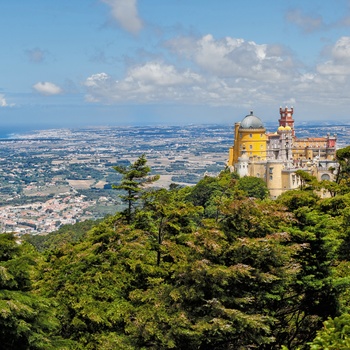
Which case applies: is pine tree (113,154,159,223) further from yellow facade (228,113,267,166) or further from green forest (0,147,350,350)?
yellow facade (228,113,267,166)

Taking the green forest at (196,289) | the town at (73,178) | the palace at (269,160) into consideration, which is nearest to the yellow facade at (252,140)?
the palace at (269,160)

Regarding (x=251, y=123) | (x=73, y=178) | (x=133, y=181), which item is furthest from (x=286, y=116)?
(x=73, y=178)

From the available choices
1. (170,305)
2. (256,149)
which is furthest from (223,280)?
(256,149)

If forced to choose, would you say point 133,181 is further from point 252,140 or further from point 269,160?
point 252,140

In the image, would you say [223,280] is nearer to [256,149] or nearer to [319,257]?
[319,257]

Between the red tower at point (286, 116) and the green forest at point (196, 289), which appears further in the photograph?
the red tower at point (286, 116)

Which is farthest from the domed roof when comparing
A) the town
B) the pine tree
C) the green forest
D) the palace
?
the green forest

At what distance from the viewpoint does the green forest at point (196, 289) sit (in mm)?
9836

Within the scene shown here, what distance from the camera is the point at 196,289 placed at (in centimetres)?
1122

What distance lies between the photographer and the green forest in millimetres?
9836

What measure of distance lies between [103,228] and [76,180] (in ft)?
417

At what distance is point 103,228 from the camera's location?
17203 millimetres

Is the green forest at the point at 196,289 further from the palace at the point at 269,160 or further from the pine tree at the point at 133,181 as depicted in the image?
the palace at the point at 269,160

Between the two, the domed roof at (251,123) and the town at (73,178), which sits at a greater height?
the domed roof at (251,123)
